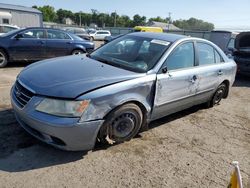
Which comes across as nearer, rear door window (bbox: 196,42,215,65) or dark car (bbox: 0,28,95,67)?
rear door window (bbox: 196,42,215,65)

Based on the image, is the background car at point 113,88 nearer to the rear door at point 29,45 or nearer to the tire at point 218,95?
the tire at point 218,95

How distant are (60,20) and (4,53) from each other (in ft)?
332

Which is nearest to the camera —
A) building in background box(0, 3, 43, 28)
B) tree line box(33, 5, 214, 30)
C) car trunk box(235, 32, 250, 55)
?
car trunk box(235, 32, 250, 55)

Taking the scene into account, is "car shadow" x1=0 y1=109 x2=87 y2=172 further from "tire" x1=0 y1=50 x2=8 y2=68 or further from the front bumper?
"tire" x1=0 y1=50 x2=8 y2=68

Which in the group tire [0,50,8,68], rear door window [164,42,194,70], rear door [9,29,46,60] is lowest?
tire [0,50,8,68]

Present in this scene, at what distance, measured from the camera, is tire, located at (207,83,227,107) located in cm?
535

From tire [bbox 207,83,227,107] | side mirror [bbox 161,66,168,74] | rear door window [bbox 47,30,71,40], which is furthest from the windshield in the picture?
rear door window [bbox 47,30,71,40]

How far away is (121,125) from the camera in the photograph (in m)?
3.39

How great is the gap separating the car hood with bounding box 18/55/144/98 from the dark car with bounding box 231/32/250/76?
6526 mm

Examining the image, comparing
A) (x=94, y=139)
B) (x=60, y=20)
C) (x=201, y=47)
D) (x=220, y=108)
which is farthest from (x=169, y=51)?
(x=60, y=20)

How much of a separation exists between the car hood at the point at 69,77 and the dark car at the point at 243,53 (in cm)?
653

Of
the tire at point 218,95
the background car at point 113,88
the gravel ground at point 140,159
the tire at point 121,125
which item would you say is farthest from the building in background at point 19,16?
the tire at point 121,125

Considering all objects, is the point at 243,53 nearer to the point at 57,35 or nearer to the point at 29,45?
the point at 57,35

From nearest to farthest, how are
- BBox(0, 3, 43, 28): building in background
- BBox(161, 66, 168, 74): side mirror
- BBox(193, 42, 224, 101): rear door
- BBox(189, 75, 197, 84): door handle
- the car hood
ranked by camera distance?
the car hood < BBox(161, 66, 168, 74): side mirror < BBox(189, 75, 197, 84): door handle < BBox(193, 42, 224, 101): rear door < BBox(0, 3, 43, 28): building in background
